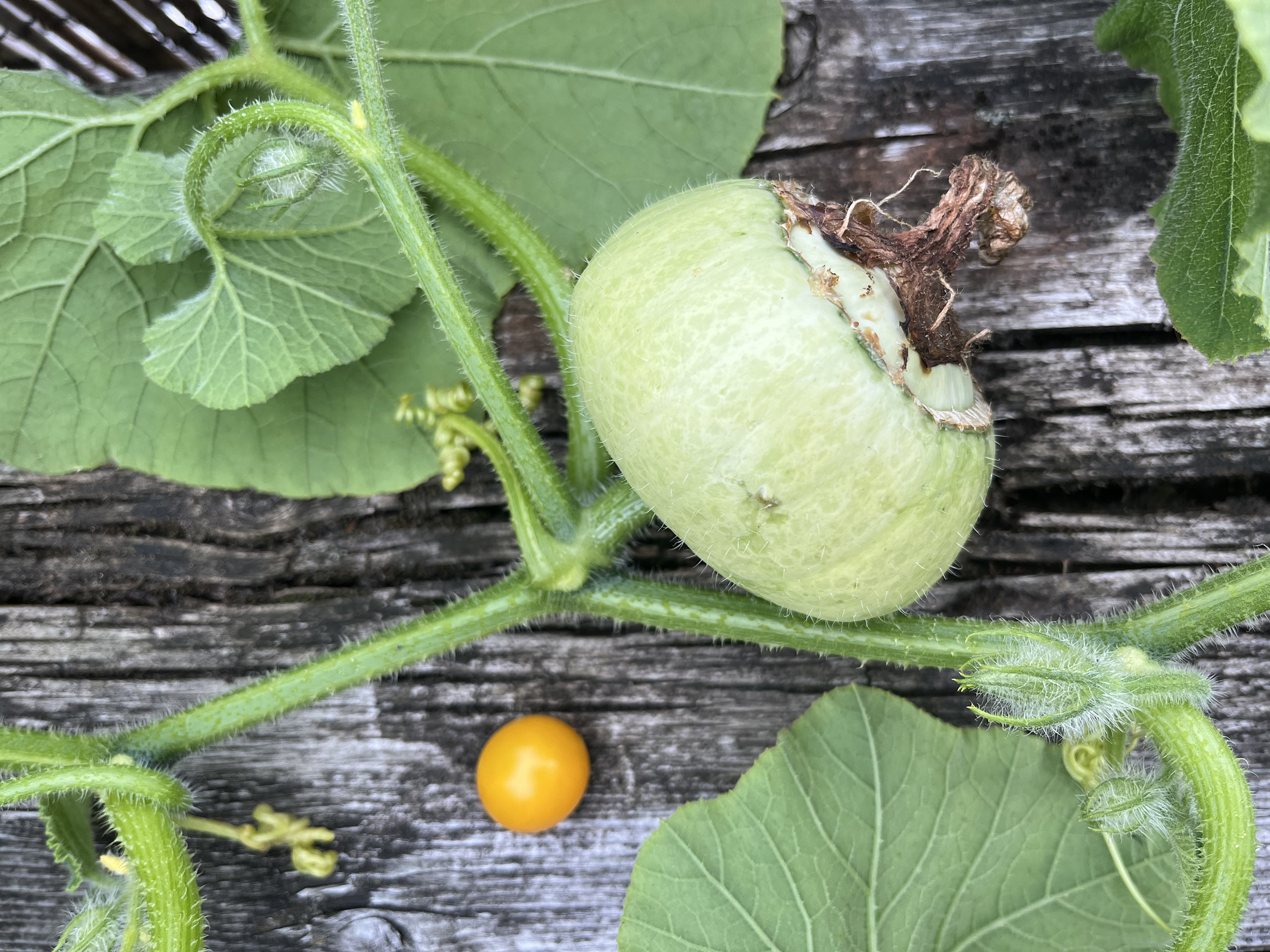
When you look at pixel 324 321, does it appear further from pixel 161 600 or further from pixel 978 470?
pixel 978 470

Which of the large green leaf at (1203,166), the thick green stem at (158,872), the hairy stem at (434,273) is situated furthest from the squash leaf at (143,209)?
the large green leaf at (1203,166)

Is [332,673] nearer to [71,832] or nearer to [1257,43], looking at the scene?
[71,832]

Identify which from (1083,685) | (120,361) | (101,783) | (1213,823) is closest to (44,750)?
(101,783)

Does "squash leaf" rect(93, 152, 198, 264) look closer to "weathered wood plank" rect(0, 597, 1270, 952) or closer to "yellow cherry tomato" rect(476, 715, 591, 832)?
"weathered wood plank" rect(0, 597, 1270, 952)

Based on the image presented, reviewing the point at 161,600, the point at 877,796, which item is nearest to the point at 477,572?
the point at 161,600

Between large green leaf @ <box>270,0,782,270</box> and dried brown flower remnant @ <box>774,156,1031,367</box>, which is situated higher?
large green leaf @ <box>270,0,782,270</box>

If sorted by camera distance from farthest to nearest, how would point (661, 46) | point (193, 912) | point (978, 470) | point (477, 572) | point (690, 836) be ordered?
point (477, 572) → point (661, 46) → point (690, 836) → point (193, 912) → point (978, 470)

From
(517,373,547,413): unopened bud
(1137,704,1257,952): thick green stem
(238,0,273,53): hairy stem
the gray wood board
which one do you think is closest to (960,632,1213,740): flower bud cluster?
(1137,704,1257,952): thick green stem
